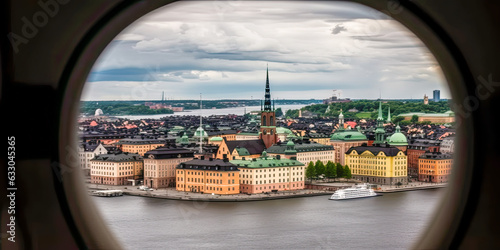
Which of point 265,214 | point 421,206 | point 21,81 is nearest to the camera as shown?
point 21,81

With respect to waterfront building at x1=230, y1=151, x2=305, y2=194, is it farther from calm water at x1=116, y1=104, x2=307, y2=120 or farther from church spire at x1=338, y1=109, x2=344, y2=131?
church spire at x1=338, y1=109, x2=344, y2=131

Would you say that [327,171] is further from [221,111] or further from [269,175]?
[221,111]

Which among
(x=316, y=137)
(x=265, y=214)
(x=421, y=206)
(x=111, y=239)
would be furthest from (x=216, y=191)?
(x=111, y=239)

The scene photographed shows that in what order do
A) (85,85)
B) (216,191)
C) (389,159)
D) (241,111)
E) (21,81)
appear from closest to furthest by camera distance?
1. (21,81)
2. (85,85)
3. (216,191)
4. (389,159)
5. (241,111)

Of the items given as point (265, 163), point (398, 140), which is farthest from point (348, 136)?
point (265, 163)

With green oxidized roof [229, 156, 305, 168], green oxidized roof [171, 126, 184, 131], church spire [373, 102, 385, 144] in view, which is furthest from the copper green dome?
green oxidized roof [171, 126, 184, 131]

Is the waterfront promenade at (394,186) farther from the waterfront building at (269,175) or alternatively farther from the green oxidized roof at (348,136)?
the green oxidized roof at (348,136)

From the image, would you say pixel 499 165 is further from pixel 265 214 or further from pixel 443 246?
pixel 265 214
